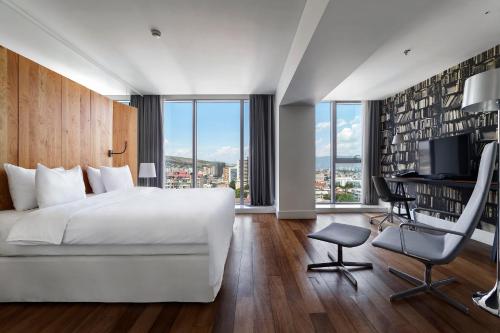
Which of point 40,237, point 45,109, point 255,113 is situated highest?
point 255,113

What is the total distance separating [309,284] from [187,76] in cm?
374

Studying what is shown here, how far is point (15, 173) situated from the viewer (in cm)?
213

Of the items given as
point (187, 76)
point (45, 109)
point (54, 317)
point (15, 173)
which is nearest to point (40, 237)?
point (54, 317)

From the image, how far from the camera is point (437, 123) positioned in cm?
395

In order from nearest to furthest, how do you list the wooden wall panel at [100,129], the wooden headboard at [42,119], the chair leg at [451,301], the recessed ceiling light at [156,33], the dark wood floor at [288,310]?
the dark wood floor at [288,310], the chair leg at [451,301], the wooden headboard at [42,119], the recessed ceiling light at [156,33], the wooden wall panel at [100,129]

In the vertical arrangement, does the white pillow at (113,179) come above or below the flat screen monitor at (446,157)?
below

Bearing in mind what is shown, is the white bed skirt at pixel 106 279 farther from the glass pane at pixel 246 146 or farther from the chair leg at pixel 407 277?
the glass pane at pixel 246 146

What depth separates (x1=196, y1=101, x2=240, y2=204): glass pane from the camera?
214 inches

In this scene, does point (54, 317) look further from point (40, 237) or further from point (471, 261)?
point (471, 261)

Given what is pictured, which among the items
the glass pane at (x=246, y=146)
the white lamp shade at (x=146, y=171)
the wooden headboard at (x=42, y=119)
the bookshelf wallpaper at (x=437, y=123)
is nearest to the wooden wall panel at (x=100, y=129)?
the wooden headboard at (x=42, y=119)

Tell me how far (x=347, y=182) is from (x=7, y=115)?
5.87 m

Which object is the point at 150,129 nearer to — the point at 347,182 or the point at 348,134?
the point at 348,134

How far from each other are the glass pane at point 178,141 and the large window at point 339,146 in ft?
10.1

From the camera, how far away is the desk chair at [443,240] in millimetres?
1608
